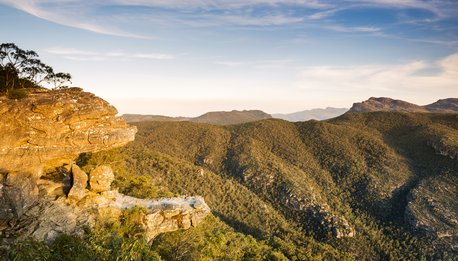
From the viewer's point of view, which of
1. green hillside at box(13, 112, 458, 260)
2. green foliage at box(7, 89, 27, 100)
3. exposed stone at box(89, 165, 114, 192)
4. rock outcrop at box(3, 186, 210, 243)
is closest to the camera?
rock outcrop at box(3, 186, 210, 243)

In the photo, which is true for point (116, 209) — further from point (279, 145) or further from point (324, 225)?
point (279, 145)

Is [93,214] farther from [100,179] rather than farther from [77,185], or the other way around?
[100,179]

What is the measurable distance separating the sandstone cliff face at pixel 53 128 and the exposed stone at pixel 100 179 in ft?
9.37

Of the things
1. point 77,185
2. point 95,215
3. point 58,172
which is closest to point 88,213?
point 95,215

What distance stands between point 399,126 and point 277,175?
299ft

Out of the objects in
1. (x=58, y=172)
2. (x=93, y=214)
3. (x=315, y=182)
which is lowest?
(x=315, y=182)

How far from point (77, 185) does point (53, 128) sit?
20.6 ft

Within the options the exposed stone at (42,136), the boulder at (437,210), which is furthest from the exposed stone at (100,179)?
the boulder at (437,210)

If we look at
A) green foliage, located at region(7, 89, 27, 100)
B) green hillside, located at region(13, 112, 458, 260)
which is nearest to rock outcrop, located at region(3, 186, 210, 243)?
green foliage, located at region(7, 89, 27, 100)

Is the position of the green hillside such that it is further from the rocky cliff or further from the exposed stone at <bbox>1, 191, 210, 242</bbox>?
the rocky cliff

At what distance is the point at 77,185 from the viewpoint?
30906mm

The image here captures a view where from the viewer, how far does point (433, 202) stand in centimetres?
10581

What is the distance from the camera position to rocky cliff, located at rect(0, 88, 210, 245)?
26.2 metres

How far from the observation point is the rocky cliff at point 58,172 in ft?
86.0
